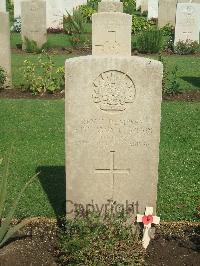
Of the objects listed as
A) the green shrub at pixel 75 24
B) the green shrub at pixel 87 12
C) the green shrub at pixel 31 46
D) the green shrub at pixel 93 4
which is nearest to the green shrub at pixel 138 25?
the green shrub at pixel 75 24

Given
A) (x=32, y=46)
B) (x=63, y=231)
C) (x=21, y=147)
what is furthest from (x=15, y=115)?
(x=32, y=46)

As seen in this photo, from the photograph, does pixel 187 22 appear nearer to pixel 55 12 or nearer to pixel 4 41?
pixel 55 12

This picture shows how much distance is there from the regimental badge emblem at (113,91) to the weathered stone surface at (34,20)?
11.1 meters

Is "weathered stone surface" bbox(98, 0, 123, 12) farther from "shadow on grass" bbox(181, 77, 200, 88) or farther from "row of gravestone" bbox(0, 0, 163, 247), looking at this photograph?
"row of gravestone" bbox(0, 0, 163, 247)

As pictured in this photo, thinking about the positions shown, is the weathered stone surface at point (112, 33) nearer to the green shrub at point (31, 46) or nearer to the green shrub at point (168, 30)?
the green shrub at point (31, 46)

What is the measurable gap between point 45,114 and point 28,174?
8.78 feet

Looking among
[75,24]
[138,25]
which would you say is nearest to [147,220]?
[75,24]

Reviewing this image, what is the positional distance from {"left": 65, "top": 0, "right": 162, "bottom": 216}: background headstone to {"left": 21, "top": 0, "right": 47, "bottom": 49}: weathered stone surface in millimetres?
11038

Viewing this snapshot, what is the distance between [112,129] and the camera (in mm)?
4496

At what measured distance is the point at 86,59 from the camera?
4.26 meters

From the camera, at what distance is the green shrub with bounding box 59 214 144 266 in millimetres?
4227

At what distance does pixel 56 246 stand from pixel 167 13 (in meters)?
15.8

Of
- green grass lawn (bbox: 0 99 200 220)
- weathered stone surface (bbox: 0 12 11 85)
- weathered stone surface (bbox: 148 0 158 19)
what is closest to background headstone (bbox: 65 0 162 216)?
green grass lawn (bbox: 0 99 200 220)

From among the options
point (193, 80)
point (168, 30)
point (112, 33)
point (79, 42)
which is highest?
point (112, 33)
